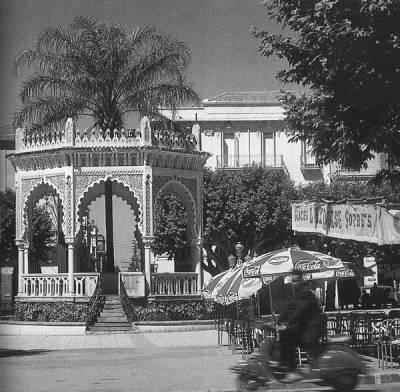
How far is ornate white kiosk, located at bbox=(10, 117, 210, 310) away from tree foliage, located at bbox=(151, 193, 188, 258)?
1790 centimetres

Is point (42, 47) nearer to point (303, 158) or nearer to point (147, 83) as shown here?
point (147, 83)

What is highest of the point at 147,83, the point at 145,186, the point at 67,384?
the point at 147,83

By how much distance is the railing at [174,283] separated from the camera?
97.5ft

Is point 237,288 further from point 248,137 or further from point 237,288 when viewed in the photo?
point 248,137

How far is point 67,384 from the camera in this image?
1427 cm

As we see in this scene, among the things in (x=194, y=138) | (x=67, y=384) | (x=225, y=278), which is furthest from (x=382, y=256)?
(x=67, y=384)

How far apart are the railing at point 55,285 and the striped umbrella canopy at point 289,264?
11.9 metres

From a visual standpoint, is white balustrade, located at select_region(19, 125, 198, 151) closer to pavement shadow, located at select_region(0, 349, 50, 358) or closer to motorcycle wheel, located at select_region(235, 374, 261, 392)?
pavement shadow, located at select_region(0, 349, 50, 358)


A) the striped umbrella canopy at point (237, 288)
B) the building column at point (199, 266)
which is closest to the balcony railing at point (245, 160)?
the building column at point (199, 266)

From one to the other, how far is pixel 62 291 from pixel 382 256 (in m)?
21.1

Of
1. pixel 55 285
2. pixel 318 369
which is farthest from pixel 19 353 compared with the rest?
pixel 318 369

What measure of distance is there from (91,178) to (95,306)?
4197 mm

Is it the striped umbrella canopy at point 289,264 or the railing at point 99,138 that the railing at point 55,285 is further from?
the striped umbrella canopy at point 289,264

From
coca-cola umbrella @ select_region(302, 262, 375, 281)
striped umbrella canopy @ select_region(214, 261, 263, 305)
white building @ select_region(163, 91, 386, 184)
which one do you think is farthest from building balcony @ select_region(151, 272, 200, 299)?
white building @ select_region(163, 91, 386, 184)
